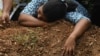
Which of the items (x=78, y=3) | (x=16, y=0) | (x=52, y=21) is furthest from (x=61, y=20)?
(x=16, y=0)

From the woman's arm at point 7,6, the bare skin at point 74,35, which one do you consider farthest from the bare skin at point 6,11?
the bare skin at point 74,35

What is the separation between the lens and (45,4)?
4051 millimetres

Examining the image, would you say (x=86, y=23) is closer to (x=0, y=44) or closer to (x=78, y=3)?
(x=78, y=3)

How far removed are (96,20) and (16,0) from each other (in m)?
1.46

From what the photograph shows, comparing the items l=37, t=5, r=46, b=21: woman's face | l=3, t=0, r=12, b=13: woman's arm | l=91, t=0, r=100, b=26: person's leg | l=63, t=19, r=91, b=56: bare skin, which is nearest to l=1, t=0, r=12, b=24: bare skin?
l=3, t=0, r=12, b=13: woman's arm

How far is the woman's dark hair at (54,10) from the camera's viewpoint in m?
4.01

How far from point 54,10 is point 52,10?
0.02 metres

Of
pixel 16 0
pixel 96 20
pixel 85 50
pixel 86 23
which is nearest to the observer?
pixel 85 50

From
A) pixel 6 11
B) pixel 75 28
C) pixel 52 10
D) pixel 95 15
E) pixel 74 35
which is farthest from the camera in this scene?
pixel 95 15

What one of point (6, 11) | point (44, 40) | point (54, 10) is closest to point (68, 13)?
point (54, 10)

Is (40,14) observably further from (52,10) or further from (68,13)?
(68,13)

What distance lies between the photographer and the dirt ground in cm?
355

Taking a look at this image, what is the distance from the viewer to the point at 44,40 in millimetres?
3709

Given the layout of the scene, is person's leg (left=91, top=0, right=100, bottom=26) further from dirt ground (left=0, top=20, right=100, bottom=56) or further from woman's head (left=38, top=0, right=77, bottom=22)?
woman's head (left=38, top=0, right=77, bottom=22)
